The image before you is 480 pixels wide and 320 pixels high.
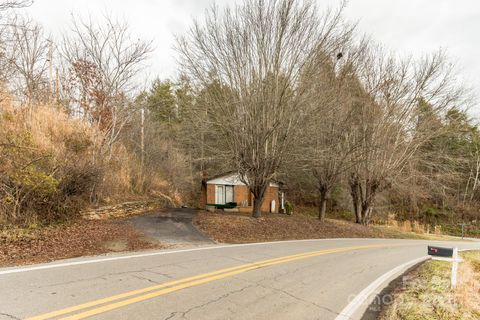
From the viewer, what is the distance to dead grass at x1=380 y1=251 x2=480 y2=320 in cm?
527

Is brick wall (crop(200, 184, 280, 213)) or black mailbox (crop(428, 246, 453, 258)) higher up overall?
brick wall (crop(200, 184, 280, 213))

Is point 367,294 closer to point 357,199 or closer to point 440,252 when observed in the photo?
point 440,252

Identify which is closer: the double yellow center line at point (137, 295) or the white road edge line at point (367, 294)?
the double yellow center line at point (137, 295)

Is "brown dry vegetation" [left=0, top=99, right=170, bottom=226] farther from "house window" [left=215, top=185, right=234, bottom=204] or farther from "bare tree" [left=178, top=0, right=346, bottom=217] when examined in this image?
"house window" [left=215, top=185, right=234, bottom=204]

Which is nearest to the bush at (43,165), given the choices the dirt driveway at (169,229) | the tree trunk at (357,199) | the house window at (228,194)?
the dirt driveway at (169,229)

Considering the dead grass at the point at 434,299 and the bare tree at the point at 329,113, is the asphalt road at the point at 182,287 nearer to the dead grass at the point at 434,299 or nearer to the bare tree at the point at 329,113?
the dead grass at the point at 434,299

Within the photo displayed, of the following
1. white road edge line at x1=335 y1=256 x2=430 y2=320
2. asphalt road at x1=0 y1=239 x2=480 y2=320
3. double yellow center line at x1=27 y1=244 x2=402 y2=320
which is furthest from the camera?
white road edge line at x1=335 y1=256 x2=430 y2=320

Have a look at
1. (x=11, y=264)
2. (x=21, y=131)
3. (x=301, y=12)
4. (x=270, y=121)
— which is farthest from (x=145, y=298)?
(x=301, y=12)

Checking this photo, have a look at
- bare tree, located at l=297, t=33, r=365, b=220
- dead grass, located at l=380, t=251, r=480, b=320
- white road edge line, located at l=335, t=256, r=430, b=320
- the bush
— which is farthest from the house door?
dead grass, located at l=380, t=251, r=480, b=320

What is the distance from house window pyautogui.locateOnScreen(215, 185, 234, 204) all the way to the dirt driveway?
13005 mm

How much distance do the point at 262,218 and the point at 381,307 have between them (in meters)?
11.9

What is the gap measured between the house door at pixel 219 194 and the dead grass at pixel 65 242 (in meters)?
17.0

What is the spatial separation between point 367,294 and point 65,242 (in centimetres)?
834

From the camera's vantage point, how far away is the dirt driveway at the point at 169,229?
1117 cm
